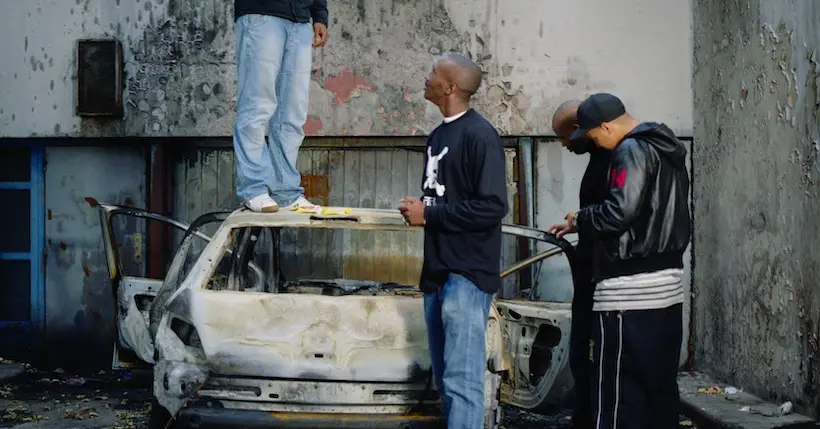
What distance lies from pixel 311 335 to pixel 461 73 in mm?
1485

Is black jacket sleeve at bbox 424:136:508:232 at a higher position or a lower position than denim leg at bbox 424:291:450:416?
higher

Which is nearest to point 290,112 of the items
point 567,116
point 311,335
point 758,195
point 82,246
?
point 567,116

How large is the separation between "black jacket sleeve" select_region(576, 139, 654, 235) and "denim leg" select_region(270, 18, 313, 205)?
2428mm

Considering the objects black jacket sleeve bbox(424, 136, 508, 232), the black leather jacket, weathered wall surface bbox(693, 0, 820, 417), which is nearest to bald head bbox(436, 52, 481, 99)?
black jacket sleeve bbox(424, 136, 508, 232)

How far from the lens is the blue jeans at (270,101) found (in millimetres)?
6043

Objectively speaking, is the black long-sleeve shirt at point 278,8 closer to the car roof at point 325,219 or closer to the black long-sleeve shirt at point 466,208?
the car roof at point 325,219

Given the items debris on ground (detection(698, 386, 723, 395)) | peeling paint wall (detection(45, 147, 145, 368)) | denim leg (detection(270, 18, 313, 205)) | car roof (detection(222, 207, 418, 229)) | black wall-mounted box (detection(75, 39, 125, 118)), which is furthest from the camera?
peeling paint wall (detection(45, 147, 145, 368))

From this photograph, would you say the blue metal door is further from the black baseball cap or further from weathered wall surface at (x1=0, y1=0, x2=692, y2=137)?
the black baseball cap

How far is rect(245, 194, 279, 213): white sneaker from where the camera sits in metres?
5.67

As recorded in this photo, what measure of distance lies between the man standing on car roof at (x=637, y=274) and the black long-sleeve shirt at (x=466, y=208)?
443 millimetres

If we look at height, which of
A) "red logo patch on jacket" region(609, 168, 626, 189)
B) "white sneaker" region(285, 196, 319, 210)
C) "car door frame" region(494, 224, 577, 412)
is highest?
"red logo patch on jacket" region(609, 168, 626, 189)

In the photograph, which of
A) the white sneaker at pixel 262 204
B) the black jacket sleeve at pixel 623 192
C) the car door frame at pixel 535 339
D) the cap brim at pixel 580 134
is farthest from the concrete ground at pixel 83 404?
the black jacket sleeve at pixel 623 192

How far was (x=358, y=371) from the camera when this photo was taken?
4.80 m

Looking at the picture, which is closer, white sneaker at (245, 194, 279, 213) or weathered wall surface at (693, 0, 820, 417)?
white sneaker at (245, 194, 279, 213)
